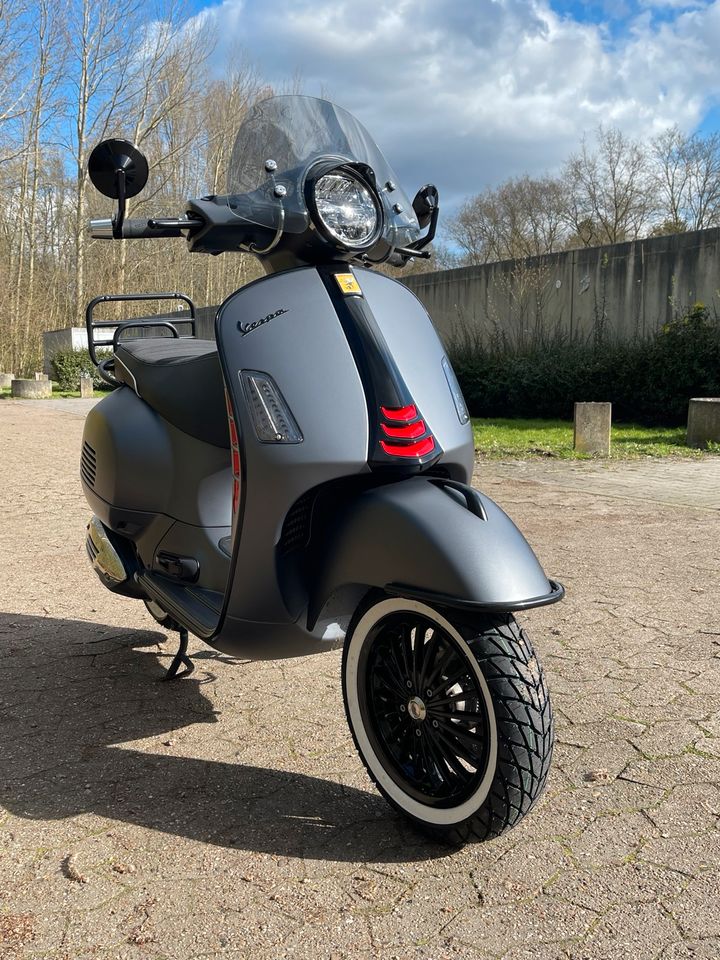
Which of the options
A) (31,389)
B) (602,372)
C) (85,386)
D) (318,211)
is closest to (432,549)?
(318,211)

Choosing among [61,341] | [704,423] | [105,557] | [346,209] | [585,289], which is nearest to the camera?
[346,209]

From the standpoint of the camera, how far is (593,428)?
991 centimetres

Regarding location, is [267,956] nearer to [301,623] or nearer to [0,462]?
[301,623]

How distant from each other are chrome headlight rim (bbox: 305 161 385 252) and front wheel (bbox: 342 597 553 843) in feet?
2.99

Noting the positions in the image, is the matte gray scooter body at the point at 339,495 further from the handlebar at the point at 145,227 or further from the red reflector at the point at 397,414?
the handlebar at the point at 145,227

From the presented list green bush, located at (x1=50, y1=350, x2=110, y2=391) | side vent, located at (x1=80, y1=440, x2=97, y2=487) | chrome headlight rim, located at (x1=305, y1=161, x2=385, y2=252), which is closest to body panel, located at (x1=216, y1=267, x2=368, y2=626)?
chrome headlight rim, located at (x1=305, y1=161, x2=385, y2=252)

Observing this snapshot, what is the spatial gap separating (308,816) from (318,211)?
1.52 m

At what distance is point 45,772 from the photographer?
248 cm

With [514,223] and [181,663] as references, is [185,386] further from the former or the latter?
[514,223]

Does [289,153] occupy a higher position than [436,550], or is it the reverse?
[289,153]

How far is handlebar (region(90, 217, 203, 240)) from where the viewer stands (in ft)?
8.13

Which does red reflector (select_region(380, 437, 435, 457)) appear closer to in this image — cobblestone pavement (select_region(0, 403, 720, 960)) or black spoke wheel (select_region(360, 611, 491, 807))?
black spoke wheel (select_region(360, 611, 491, 807))

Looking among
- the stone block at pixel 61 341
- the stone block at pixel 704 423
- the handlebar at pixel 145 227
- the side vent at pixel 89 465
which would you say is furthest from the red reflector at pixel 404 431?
the stone block at pixel 61 341

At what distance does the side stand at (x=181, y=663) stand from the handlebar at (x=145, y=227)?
1.30 meters
